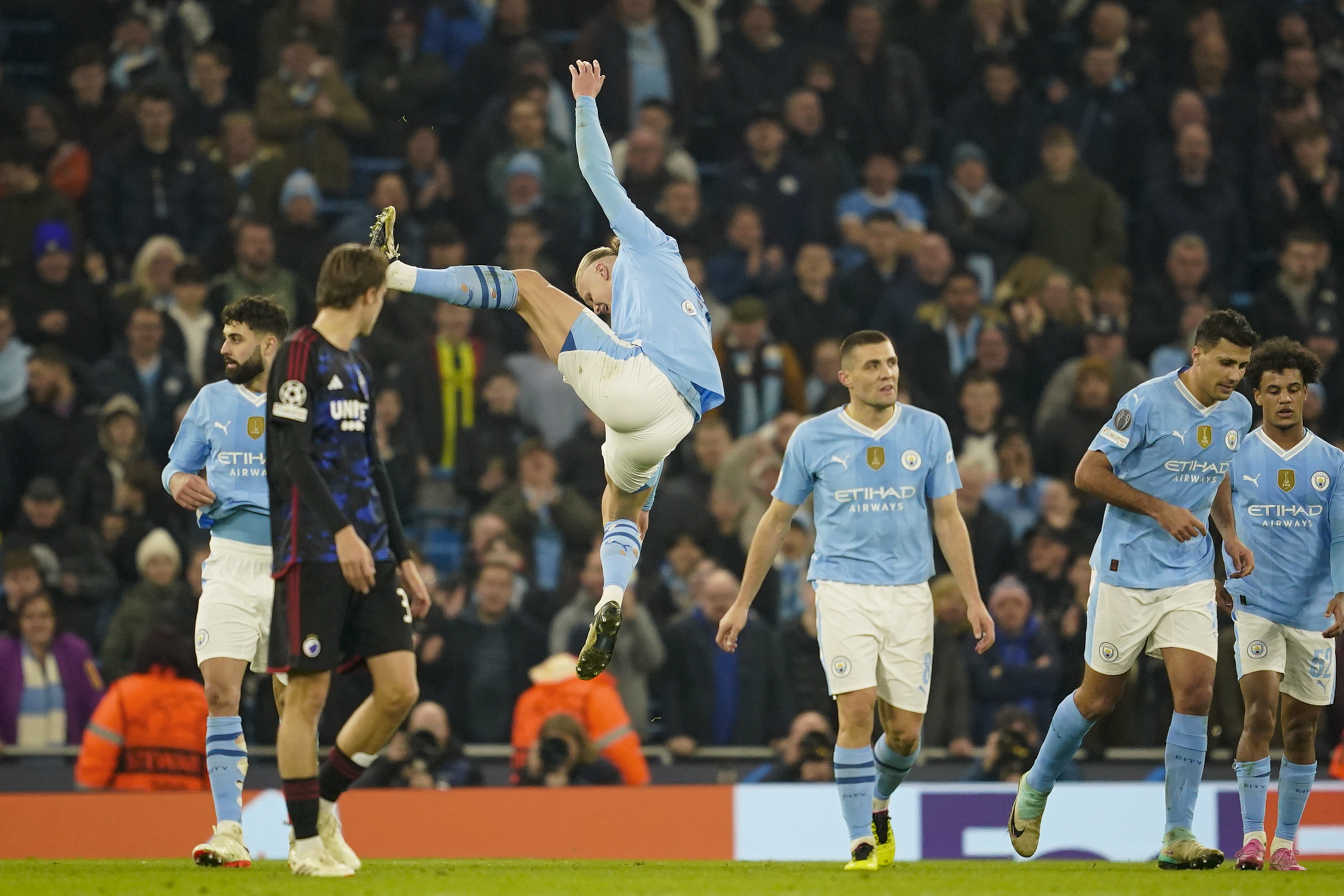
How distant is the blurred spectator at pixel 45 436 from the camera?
13.8m

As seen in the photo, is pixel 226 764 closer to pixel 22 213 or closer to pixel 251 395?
pixel 251 395

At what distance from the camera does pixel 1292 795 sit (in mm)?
9164

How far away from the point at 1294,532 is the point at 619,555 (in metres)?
3.42

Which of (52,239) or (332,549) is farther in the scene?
(52,239)

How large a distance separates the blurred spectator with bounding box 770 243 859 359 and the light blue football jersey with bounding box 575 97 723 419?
601 cm

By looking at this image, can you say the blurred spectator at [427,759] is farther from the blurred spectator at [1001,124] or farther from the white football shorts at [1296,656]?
the blurred spectator at [1001,124]

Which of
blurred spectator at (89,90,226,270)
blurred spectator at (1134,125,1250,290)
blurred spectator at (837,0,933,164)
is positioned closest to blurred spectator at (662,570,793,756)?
blurred spectator at (89,90,226,270)

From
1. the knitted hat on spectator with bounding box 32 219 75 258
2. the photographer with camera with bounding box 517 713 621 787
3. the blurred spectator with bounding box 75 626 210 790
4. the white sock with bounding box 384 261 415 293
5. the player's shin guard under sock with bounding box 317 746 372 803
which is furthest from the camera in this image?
the knitted hat on spectator with bounding box 32 219 75 258

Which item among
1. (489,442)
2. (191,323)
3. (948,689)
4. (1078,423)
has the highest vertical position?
(191,323)

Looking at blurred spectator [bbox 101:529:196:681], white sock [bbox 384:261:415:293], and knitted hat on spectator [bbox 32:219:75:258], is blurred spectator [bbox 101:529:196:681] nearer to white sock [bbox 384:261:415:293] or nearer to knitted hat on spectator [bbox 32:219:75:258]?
knitted hat on spectator [bbox 32:219:75:258]

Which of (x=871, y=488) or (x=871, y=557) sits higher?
(x=871, y=488)

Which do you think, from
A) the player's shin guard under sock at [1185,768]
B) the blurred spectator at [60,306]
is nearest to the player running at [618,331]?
the player's shin guard under sock at [1185,768]

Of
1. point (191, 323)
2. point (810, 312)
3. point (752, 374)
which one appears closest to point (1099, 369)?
point (810, 312)

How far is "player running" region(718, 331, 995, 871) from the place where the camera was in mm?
8695
